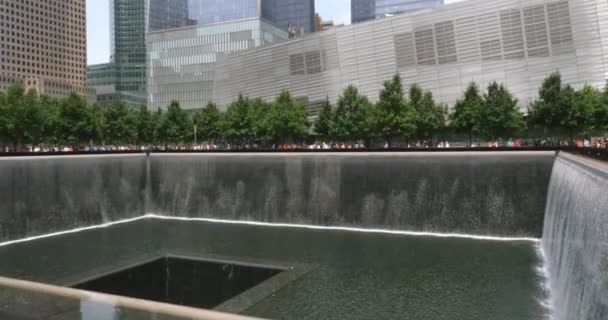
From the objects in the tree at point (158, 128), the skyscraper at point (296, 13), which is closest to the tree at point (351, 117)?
the tree at point (158, 128)

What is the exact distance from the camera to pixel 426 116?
4434cm

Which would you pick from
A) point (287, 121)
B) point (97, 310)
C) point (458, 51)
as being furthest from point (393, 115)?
point (97, 310)

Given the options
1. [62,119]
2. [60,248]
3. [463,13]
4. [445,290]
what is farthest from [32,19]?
[445,290]

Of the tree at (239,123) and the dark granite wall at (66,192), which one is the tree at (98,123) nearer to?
the tree at (239,123)

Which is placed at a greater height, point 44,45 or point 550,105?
point 44,45

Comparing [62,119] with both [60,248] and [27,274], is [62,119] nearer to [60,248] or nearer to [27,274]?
[60,248]

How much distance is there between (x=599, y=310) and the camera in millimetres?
7156

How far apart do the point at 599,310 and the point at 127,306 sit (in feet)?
21.2

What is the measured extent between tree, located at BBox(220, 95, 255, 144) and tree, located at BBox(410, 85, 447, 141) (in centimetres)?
1710

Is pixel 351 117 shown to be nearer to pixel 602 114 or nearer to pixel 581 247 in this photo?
pixel 602 114

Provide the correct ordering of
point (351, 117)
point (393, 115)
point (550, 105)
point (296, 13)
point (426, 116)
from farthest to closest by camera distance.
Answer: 1. point (296, 13)
2. point (351, 117)
3. point (426, 116)
4. point (393, 115)
5. point (550, 105)

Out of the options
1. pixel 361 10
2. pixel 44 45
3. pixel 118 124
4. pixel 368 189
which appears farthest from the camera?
pixel 361 10

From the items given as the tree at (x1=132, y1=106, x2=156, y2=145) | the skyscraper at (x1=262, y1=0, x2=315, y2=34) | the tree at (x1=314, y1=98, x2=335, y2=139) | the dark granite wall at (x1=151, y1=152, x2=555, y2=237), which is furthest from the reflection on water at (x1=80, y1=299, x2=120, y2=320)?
the skyscraper at (x1=262, y1=0, x2=315, y2=34)

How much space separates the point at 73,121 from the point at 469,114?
36.3 meters
